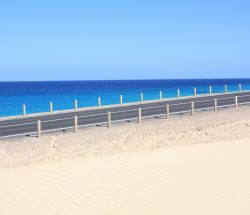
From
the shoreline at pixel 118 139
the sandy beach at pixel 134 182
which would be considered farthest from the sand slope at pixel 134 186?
the shoreline at pixel 118 139

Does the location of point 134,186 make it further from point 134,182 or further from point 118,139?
point 118,139

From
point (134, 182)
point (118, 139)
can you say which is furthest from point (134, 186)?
point (118, 139)

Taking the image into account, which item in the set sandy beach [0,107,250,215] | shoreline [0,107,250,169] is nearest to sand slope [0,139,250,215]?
sandy beach [0,107,250,215]

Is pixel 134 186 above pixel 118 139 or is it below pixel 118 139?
above

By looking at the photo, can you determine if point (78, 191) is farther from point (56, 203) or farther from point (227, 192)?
point (227, 192)

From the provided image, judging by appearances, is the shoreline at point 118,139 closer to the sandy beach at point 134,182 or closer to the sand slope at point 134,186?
the sandy beach at point 134,182

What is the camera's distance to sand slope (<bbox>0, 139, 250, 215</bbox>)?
360 inches

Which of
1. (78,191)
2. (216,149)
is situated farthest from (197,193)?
(216,149)

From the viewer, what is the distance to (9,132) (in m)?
23.8

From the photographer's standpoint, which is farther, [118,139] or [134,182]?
[118,139]

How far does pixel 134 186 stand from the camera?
10.5m

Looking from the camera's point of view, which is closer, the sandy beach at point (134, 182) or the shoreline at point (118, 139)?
the sandy beach at point (134, 182)

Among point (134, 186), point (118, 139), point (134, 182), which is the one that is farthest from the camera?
point (118, 139)

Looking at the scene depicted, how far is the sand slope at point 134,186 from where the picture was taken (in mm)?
9141
